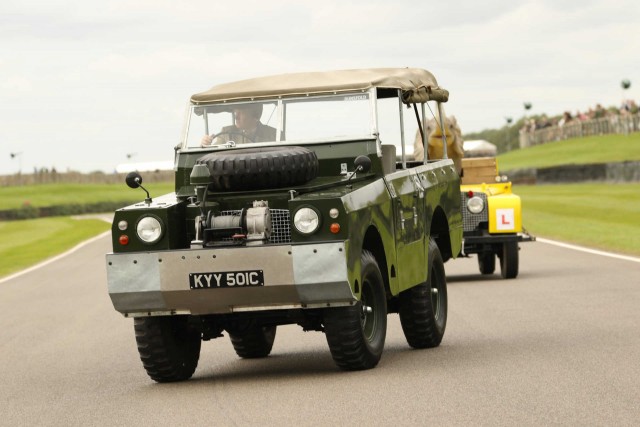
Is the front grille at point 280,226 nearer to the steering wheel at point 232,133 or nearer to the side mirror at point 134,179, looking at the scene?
the side mirror at point 134,179

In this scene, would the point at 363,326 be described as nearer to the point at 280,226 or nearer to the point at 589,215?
the point at 280,226

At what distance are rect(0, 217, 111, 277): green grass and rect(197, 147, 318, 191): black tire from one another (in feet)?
59.9

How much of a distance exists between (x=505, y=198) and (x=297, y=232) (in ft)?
34.6

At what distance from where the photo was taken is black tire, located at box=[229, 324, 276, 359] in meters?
11.9

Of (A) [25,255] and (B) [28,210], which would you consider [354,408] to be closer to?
(A) [25,255]

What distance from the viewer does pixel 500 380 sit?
9430mm

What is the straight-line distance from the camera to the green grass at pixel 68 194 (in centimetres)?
9000

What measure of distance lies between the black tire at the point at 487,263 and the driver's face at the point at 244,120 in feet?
30.5

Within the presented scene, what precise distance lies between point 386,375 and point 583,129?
93.4 meters

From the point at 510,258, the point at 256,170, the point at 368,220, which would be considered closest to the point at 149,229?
the point at 256,170

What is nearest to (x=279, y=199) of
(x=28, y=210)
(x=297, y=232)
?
(x=297, y=232)

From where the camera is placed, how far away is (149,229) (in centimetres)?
1003

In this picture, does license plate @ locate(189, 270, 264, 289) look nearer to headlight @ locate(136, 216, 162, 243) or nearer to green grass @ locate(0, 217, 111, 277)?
headlight @ locate(136, 216, 162, 243)

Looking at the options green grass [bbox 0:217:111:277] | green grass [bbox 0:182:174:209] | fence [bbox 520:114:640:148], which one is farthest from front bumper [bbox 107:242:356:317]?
fence [bbox 520:114:640:148]
